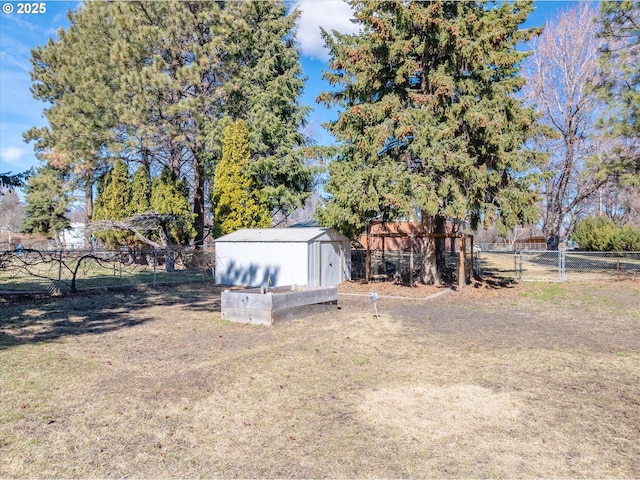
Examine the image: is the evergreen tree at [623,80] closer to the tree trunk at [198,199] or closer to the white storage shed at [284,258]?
the white storage shed at [284,258]

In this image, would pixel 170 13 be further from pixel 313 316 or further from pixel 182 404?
pixel 182 404

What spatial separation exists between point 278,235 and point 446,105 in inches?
321

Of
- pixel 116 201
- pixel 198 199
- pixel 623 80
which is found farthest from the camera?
pixel 116 201

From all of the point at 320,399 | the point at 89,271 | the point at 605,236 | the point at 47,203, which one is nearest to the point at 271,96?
the point at 89,271

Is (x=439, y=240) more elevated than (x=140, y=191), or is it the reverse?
(x=140, y=191)

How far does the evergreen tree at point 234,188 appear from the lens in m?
22.1

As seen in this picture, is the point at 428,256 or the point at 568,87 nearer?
the point at 428,256

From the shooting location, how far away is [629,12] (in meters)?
16.9

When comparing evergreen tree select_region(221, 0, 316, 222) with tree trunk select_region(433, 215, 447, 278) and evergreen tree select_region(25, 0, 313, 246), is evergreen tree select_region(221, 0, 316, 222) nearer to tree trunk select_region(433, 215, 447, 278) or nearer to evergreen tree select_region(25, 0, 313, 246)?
evergreen tree select_region(25, 0, 313, 246)

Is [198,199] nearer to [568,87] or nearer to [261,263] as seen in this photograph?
[261,263]

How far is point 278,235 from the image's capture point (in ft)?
57.8

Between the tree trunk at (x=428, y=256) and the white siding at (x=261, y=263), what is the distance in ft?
15.4

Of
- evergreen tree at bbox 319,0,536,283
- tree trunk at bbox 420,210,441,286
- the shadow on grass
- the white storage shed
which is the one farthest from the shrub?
the shadow on grass

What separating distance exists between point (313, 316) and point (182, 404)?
5.75 meters
